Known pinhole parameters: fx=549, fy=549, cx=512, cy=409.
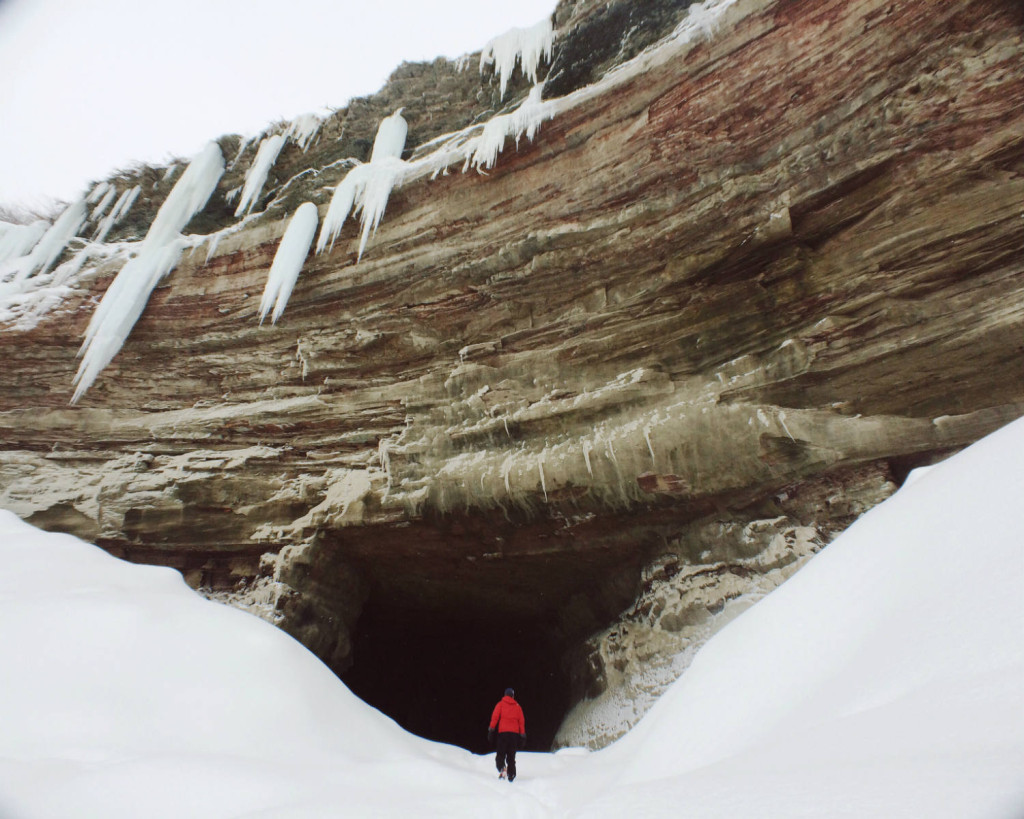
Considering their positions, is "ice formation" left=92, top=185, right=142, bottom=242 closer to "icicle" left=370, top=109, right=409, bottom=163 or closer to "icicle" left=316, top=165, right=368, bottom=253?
"icicle" left=370, top=109, right=409, bottom=163

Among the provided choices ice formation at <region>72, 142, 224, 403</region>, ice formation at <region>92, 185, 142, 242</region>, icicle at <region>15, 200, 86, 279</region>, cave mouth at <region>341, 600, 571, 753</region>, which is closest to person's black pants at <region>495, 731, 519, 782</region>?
cave mouth at <region>341, 600, 571, 753</region>

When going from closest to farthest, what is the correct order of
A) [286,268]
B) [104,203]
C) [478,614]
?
[286,268] → [478,614] → [104,203]

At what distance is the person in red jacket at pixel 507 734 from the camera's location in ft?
14.5

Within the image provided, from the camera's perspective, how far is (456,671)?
1224 cm

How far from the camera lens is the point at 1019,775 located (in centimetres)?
129

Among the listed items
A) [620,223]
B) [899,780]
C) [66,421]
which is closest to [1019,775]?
[899,780]

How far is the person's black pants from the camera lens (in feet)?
14.4

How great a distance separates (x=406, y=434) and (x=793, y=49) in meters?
6.42

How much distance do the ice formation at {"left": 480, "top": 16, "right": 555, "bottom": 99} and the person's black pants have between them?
8755 millimetres

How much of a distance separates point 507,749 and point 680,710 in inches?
66.1

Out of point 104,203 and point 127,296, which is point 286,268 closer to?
point 127,296

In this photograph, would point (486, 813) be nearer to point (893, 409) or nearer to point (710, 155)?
point (893, 409)

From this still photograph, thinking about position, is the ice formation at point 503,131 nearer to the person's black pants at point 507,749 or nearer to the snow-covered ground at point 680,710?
the snow-covered ground at point 680,710

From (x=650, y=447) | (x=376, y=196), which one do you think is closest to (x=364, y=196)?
(x=376, y=196)
